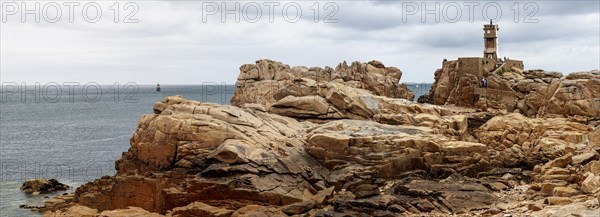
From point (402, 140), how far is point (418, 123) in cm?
525

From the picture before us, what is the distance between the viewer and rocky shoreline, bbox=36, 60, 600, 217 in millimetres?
35094

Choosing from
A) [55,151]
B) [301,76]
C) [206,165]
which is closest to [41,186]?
[206,165]

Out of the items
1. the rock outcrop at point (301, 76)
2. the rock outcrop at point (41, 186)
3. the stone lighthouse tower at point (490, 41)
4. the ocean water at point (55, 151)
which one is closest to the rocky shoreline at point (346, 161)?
the rock outcrop at point (41, 186)

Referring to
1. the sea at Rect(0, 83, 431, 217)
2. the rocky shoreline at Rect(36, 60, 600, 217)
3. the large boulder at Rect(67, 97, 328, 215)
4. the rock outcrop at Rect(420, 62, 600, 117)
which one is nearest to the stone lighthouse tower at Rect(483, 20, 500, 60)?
the rock outcrop at Rect(420, 62, 600, 117)

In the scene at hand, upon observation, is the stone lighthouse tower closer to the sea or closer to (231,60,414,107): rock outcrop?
(231,60,414,107): rock outcrop

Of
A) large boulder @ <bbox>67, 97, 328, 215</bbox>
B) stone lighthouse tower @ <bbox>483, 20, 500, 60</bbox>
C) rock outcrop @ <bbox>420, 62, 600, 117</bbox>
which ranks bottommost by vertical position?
large boulder @ <bbox>67, 97, 328, 215</bbox>

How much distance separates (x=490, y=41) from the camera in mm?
75438

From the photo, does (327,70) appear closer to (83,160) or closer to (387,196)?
(83,160)

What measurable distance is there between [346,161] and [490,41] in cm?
4060

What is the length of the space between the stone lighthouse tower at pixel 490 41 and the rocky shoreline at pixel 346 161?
21.8 m

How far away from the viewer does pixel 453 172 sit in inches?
1618

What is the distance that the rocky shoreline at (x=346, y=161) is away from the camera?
35094mm

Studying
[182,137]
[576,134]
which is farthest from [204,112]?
[576,134]

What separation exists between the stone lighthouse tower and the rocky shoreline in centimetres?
2176
